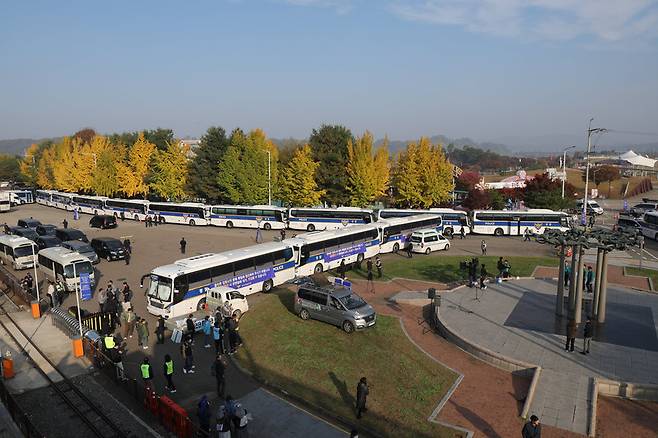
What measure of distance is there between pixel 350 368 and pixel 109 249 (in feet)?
84.4

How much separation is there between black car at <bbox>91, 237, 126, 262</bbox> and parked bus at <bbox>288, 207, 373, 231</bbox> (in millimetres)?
18677

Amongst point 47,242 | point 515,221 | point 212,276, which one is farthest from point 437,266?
point 47,242

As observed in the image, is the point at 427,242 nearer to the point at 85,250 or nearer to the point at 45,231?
the point at 85,250

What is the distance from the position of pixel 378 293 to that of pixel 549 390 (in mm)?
13030

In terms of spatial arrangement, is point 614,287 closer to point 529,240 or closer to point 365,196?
point 529,240

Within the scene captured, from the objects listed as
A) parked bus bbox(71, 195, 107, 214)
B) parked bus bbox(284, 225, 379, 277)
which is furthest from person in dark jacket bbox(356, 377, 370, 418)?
parked bus bbox(71, 195, 107, 214)

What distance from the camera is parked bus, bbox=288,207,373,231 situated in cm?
4728

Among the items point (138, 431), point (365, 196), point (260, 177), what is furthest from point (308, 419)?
point (260, 177)

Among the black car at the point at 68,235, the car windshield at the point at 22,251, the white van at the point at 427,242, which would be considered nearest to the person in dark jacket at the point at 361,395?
the white van at the point at 427,242

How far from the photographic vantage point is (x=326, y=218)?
161 ft

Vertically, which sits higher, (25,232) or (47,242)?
(25,232)

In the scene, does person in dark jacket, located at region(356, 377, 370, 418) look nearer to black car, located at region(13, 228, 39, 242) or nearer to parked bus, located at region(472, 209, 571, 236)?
parked bus, located at region(472, 209, 571, 236)

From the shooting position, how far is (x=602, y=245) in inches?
796

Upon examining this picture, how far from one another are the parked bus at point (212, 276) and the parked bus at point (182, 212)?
27.0 m
